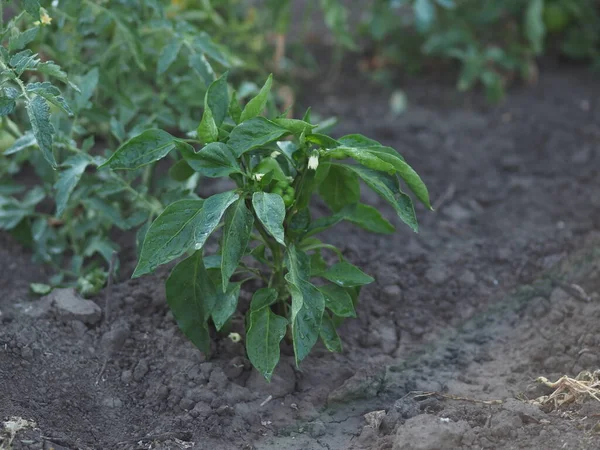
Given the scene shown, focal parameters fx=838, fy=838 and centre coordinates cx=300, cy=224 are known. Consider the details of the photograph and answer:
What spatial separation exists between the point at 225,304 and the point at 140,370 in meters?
0.35

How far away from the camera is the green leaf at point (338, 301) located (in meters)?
2.62

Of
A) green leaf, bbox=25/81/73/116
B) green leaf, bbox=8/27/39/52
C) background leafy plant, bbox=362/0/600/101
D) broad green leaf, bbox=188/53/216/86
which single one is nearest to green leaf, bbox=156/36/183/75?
broad green leaf, bbox=188/53/216/86

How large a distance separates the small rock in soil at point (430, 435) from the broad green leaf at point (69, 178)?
1.33 m

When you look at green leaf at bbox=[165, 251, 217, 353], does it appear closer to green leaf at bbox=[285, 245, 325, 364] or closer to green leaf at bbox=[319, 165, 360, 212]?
green leaf at bbox=[285, 245, 325, 364]

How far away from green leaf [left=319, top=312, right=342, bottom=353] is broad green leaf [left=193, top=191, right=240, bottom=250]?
52 centimetres

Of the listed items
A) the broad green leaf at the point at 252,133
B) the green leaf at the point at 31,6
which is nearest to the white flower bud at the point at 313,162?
the broad green leaf at the point at 252,133

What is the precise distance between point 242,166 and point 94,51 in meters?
1.58

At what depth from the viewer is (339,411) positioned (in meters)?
2.63

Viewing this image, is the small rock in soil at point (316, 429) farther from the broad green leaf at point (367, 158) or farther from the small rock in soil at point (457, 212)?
the small rock in soil at point (457, 212)

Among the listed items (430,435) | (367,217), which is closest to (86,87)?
(367,217)

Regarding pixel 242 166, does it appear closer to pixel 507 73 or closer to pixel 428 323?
pixel 428 323

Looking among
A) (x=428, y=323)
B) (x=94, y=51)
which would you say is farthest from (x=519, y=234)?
(x=94, y=51)

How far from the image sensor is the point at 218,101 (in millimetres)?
2623

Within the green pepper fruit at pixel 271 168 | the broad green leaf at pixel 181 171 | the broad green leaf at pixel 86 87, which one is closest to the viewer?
the green pepper fruit at pixel 271 168
